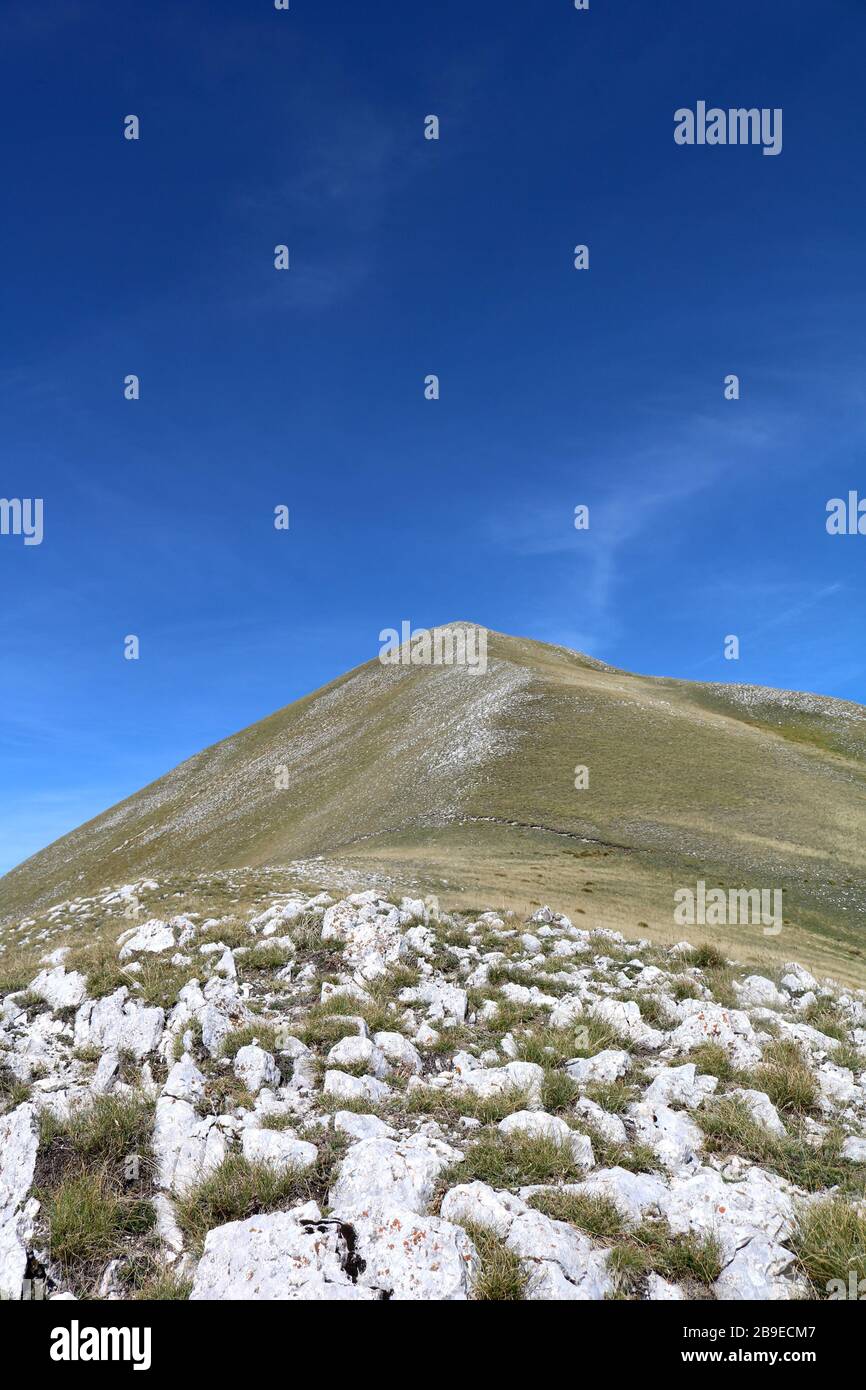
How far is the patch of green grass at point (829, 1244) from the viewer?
16.8 ft

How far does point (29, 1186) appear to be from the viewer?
6.67 meters

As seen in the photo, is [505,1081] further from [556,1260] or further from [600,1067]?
[556,1260]

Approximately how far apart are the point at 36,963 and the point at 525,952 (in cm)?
1026

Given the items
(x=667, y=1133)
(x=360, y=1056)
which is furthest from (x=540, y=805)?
(x=667, y=1133)

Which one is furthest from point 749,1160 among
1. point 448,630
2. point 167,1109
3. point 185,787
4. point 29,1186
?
point 448,630

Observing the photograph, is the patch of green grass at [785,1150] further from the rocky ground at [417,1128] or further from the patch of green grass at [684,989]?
the patch of green grass at [684,989]

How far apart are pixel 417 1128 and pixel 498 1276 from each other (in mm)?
2606

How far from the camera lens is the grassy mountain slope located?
34.8 m

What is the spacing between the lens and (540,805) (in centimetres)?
4966

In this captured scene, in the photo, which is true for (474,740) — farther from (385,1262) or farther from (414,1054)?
(385,1262)

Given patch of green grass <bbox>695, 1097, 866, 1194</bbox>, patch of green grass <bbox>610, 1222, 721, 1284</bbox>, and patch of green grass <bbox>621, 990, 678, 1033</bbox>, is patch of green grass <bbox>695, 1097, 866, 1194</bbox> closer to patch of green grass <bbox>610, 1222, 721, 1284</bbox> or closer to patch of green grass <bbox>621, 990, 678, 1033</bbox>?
patch of green grass <bbox>610, 1222, 721, 1284</bbox>

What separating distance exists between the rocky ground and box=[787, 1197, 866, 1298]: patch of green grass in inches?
0.7

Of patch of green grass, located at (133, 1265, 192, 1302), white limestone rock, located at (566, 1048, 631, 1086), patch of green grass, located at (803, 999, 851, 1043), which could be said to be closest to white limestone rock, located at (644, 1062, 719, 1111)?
white limestone rock, located at (566, 1048, 631, 1086)

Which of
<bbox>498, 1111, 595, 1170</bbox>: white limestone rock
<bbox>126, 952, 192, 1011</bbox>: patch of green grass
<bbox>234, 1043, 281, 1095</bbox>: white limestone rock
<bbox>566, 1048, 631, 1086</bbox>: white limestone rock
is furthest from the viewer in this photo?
<bbox>126, 952, 192, 1011</bbox>: patch of green grass
